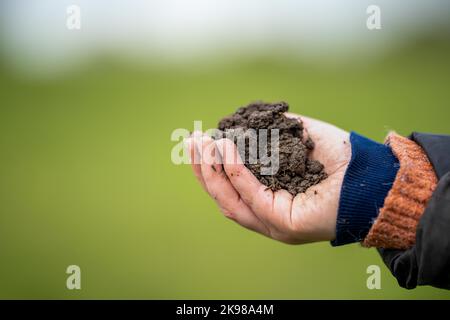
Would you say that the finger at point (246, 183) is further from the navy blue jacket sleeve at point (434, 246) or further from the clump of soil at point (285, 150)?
the navy blue jacket sleeve at point (434, 246)

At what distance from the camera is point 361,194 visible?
5.44 feet

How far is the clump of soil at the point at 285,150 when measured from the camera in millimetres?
1905

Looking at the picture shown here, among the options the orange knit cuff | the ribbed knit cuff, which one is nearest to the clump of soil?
the ribbed knit cuff

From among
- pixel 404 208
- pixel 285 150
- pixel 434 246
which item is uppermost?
pixel 285 150

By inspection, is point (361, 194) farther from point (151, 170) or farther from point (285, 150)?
point (151, 170)

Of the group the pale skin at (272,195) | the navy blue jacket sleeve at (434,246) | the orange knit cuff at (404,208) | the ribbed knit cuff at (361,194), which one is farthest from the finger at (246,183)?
the navy blue jacket sleeve at (434,246)

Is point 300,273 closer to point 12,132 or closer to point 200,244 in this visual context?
point 200,244

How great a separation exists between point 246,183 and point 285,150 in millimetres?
246

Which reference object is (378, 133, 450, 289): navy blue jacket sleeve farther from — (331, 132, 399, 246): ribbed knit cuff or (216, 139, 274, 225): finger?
(216, 139, 274, 225): finger

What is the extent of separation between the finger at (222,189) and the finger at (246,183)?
1.7 inches

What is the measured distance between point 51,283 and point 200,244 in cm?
134

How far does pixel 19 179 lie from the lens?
17.0 ft

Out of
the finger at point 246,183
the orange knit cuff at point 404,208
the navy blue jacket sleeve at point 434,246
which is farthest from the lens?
the finger at point 246,183

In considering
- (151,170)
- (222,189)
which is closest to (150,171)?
(151,170)
